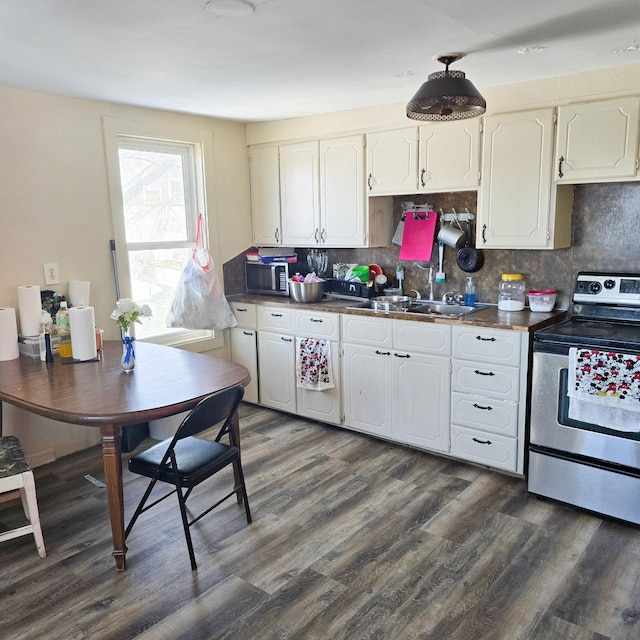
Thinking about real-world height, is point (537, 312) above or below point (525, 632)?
above

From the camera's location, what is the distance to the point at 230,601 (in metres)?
2.19

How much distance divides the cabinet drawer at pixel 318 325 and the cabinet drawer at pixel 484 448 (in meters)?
1.04

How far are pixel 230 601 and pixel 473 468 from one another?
1.73m

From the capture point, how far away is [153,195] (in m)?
3.97

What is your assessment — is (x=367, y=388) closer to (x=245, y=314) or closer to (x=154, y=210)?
(x=245, y=314)

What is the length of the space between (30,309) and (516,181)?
9.57ft

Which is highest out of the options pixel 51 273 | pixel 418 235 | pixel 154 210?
pixel 154 210

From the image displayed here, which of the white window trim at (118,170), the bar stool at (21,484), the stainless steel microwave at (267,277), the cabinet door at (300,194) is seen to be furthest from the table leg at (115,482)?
the cabinet door at (300,194)

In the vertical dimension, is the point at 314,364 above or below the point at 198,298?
below

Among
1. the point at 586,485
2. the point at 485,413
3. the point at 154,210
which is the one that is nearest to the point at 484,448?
the point at 485,413

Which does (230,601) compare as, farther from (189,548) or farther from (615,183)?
(615,183)

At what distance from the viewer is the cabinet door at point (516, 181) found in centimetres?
312

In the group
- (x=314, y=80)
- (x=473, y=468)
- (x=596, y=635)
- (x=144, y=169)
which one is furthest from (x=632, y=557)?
(x=144, y=169)

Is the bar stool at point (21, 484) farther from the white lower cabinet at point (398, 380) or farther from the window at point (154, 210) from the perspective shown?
the white lower cabinet at point (398, 380)
